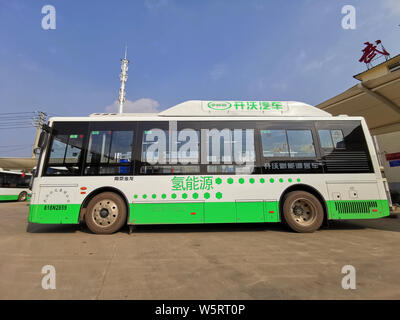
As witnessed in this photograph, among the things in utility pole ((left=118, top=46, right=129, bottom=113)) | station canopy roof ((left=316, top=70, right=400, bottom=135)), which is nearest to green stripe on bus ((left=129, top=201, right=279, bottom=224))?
station canopy roof ((left=316, top=70, right=400, bottom=135))

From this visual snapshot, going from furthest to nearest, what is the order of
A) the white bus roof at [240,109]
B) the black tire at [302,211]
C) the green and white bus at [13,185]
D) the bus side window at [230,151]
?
the green and white bus at [13,185], the white bus roof at [240,109], the bus side window at [230,151], the black tire at [302,211]

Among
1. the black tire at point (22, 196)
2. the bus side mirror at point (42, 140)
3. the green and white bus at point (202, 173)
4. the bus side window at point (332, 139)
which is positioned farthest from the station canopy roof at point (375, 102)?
the black tire at point (22, 196)

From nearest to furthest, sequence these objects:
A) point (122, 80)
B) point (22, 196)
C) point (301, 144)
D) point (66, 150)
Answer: point (66, 150), point (301, 144), point (22, 196), point (122, 80)

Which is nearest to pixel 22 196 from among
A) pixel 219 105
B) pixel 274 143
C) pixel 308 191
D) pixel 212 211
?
pixel 212 211

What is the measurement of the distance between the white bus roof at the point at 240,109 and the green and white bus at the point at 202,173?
1.08 feet

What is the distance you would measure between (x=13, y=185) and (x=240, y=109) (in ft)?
66.2

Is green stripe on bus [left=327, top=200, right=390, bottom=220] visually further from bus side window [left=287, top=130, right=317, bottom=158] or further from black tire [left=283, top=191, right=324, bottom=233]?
bus side window [left=287, top=130, right=317, bottom=158]

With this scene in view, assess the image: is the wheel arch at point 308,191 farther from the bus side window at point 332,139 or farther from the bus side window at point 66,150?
the bus side window at point 66,150

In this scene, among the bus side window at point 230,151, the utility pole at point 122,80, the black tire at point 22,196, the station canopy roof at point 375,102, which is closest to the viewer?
the bus side window at point 230,151

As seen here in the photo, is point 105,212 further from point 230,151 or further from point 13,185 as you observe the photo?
point 13,185

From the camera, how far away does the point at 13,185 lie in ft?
49.6

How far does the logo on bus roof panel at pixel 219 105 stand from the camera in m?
5.28

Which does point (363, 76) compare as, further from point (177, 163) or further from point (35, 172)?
point (35, 172)

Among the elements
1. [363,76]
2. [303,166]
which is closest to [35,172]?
[303,166]
